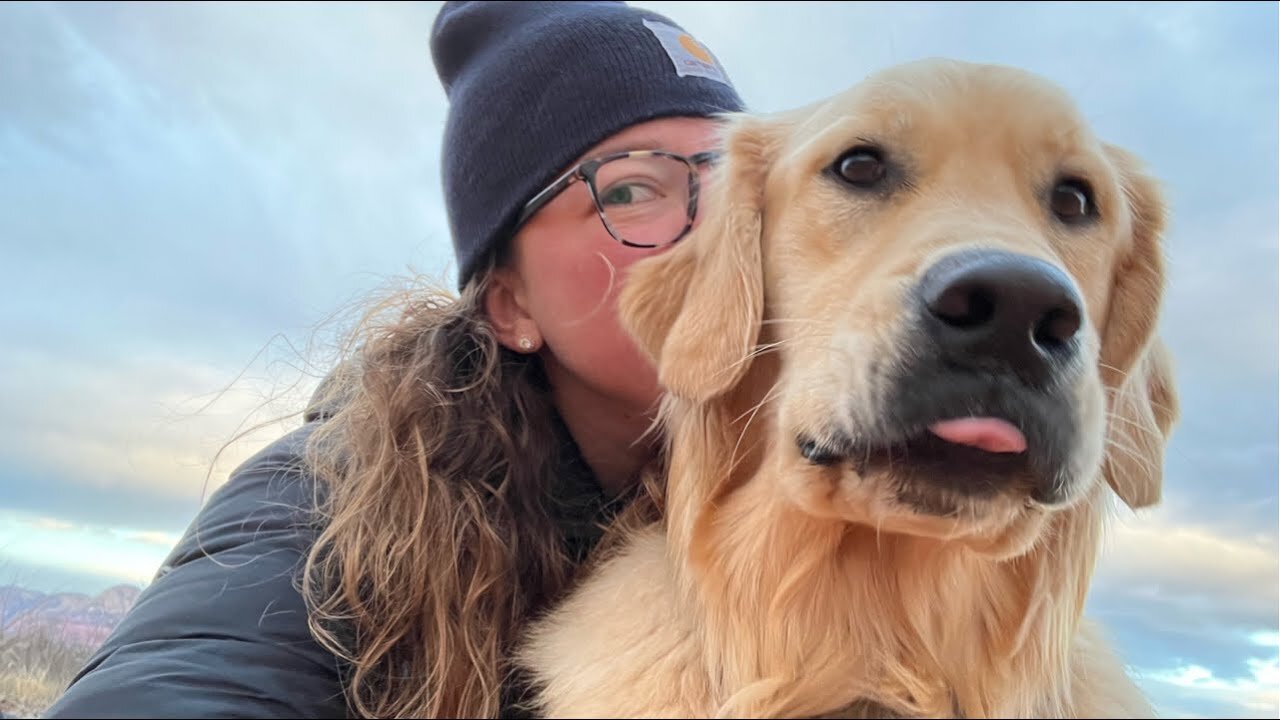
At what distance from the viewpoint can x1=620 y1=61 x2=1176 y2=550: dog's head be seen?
144cm

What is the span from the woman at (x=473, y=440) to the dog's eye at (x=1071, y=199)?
3.45 ft

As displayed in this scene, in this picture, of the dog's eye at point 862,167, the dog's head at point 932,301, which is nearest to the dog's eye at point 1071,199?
the dog's head at point 932,301

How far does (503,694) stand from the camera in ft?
7.41

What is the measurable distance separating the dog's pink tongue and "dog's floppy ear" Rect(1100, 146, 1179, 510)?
0.51m

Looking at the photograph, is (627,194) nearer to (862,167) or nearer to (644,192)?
(644,192)

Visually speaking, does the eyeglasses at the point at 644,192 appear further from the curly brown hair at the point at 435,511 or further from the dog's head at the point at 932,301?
the curly brown hair at the point at 435,511

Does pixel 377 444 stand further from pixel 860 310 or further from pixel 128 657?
pixel 860 310

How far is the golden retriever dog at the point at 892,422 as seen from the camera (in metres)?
1.49

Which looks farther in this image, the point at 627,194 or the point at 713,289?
the point at 627,194

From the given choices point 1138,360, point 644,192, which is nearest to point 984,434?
point 1138,360

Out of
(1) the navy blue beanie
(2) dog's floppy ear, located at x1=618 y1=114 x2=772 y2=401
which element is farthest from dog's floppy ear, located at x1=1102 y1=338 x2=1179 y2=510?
(1) the navy blue beanie

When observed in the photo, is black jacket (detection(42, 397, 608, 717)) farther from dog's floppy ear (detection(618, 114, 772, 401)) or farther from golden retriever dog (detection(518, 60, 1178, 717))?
dog's floppy ear (detection(618, 114, 772, 401))

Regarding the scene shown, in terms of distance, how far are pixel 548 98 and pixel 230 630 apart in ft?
6.08

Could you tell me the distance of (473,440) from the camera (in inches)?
106
